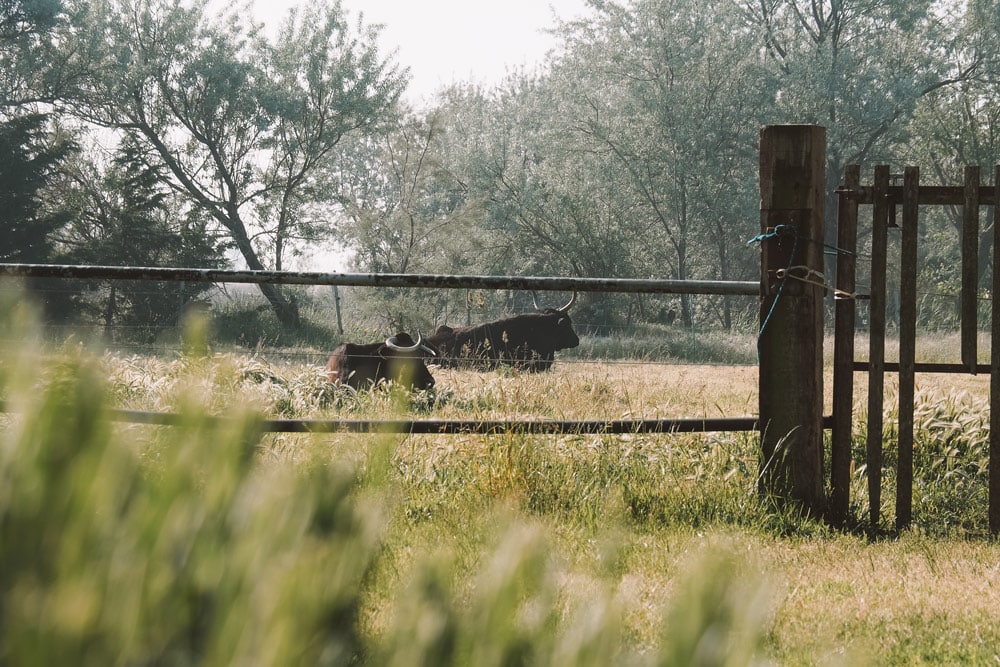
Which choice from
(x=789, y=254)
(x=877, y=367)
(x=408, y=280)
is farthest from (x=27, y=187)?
(x=877, y=367)

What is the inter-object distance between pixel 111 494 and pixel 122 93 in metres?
29.9

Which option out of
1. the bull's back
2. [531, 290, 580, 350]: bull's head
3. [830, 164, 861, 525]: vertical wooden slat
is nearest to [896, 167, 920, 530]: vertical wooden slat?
[830, 164, 861, 525]: vertical wooden slat

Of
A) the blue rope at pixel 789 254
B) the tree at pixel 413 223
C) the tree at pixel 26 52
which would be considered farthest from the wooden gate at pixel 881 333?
the tree at pixel 26 52

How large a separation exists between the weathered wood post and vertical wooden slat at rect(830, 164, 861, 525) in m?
0.17

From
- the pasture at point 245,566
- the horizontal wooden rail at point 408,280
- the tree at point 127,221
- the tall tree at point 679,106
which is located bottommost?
the pasture at point 245,566

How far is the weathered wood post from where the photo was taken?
4.45 metres

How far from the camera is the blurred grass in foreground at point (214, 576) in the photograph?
406mm

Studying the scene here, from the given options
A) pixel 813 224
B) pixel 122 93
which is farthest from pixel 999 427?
pixel 122 93

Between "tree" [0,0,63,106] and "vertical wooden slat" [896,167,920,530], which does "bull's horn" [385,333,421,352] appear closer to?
"vertical wooden slat" [896,167,920,530]

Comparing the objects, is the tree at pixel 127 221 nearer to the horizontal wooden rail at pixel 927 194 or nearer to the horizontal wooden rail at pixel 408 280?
the horizontal wooden rail at pixel 408 280

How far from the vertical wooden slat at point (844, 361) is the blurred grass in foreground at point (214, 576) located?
4.45 metres

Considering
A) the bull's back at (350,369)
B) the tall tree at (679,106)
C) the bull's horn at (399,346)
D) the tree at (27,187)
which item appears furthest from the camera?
the tall tree at (679,106)

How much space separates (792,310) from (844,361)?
494 millimetres

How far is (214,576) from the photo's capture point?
0.45m
